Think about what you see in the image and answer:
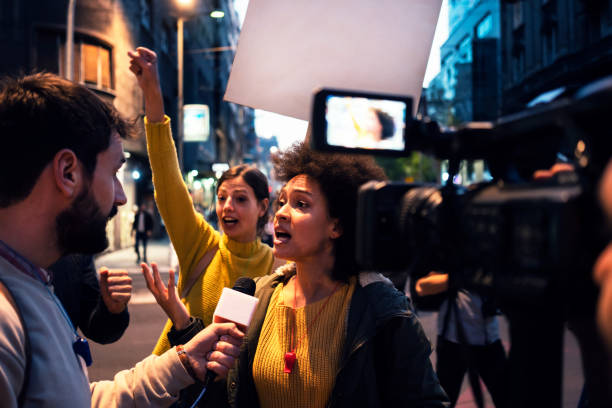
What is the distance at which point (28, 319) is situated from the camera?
125cm

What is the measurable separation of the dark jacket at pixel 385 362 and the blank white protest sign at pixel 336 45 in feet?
2.84

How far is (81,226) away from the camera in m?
1.53

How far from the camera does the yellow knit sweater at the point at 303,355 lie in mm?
1976

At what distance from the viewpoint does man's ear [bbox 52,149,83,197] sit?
146cm

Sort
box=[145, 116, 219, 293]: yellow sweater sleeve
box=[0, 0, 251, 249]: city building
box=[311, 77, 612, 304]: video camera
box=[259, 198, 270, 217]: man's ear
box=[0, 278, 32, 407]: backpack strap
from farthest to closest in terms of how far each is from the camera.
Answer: box=[0, 0, 251, 249]: city building → box=[259, 198, 270, 217]: man's ear → box=[145, 116, 219, 293]: yellow sweater sleeve → box=[0, 278, 32, 407]: backpack strap → box=[311, 77, 612, 304]: video camera

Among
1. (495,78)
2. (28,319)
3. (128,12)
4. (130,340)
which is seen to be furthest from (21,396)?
(495,78)

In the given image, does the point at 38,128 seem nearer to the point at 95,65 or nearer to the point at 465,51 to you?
the point at 95,65

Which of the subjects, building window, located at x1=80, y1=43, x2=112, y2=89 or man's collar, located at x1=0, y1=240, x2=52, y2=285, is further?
building window, located at x1=80, y1=43, x2=112, y2=89

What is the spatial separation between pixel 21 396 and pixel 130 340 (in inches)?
228

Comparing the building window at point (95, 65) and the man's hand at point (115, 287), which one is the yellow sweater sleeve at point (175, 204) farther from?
the building window at point (95, 65)

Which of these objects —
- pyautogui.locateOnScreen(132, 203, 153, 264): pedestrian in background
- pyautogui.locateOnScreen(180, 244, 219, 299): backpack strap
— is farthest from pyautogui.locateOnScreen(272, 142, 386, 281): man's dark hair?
pyautogui.locateOnScreen(132, 203, 153, 264): pedestrian in background

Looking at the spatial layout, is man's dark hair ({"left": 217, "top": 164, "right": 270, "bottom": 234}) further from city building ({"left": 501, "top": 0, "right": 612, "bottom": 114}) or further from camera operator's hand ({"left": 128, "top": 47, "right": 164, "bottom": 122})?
city building ({"left": 501, "top": 0, "right": 612, "bottom": 114})

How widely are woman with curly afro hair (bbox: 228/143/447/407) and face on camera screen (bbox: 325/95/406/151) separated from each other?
3.36ft

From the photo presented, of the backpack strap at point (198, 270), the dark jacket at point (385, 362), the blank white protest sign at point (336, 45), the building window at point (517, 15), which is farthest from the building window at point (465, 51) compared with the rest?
the dark jacket at point (385, 362)
